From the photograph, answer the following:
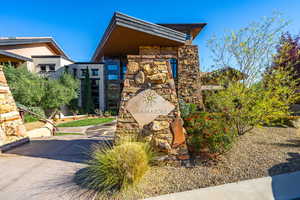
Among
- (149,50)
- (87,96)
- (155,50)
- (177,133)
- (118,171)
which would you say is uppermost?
(155,50)

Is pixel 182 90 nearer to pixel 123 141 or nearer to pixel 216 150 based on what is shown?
pixel 216 150

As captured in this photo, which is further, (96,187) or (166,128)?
(166,128)

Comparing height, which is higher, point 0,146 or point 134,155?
point 134,155

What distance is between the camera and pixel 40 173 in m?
2.83

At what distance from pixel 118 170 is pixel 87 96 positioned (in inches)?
634

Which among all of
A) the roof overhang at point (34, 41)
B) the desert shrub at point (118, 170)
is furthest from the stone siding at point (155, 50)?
the roof overhang at point (34, 41)

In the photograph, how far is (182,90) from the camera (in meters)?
8.98

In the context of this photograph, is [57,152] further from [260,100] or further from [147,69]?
[260,100]

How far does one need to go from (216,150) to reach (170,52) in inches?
232

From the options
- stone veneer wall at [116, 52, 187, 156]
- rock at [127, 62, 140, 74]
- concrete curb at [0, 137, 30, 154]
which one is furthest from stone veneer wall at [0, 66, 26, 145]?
rock at [127, 62, 140, 74]

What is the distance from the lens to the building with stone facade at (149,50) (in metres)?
4.06

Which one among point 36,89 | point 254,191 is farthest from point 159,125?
point 36,89

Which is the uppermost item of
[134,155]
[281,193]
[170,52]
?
[170,52]

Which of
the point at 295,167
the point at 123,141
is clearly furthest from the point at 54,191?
the point at 295,167
